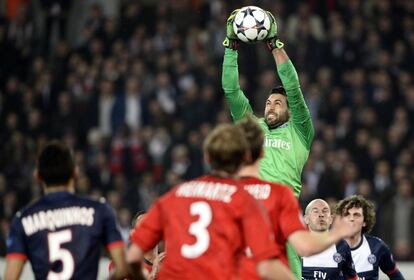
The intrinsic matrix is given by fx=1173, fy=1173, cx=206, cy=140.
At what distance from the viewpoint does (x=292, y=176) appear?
929cm

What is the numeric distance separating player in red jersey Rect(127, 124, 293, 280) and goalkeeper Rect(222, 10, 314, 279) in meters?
2.53

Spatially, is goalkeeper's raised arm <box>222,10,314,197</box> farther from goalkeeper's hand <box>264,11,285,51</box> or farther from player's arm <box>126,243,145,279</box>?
player's arm <box>126,243,145,279</box>

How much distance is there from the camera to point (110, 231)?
6828 millimetres

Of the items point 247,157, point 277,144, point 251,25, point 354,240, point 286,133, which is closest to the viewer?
point 247,157

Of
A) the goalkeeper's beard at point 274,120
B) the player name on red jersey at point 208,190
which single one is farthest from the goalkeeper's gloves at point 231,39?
the player name on red jersey at point 208,190

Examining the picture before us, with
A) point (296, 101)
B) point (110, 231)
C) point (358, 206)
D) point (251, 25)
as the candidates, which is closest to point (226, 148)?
point (110, 231)

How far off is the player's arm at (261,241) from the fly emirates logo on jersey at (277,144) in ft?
Answer: 9.47

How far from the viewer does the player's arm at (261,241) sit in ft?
21.1

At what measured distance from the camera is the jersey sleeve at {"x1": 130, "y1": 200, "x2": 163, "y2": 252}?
6.67 m

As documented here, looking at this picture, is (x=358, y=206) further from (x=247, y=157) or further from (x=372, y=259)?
(x=247, y=157)

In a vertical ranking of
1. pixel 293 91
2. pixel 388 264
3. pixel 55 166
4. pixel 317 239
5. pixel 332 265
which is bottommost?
pixel 388 264

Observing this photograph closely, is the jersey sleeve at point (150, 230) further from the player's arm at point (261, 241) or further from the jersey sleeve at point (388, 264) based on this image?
the jersey sleeve at point (388, 264)

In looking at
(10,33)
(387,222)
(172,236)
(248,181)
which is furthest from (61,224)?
(10,33)

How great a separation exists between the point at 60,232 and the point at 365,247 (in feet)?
16.0
